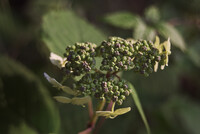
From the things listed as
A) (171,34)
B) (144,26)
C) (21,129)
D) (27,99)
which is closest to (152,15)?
(144,26)

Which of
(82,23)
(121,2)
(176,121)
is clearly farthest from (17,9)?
(176,121)

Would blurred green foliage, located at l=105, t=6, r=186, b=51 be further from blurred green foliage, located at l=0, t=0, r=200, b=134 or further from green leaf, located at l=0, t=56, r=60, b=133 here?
green leaf, located at l=0, t=56, r=60, b=133

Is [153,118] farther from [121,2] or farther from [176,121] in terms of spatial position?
[121,2]

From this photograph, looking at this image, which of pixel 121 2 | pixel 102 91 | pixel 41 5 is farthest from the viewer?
pixel 121 2

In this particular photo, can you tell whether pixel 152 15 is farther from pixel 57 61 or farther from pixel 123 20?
pixel 57 61

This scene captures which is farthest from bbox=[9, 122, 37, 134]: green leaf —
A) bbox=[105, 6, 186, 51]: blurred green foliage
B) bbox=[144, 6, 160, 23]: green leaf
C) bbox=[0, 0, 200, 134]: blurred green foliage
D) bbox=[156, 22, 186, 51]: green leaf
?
bbox=[144, 6, 160, 23]: green leaf

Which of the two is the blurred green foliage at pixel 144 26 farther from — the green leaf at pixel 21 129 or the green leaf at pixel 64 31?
the green leaf at pixel 21 129
